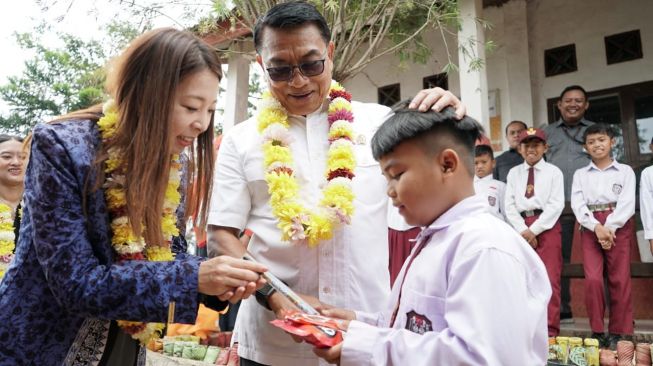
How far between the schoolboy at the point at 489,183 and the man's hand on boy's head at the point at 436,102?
193 inches

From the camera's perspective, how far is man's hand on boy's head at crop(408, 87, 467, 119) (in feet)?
5.43

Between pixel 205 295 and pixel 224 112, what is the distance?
28.4ft

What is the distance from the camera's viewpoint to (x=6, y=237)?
14.7 ft

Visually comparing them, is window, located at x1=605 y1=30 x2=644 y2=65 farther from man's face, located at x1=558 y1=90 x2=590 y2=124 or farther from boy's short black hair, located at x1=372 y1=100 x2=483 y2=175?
boy's short black hair, located at x1=372 y1=100 x2=483 y2=175

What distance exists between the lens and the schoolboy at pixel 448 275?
4.12 ft

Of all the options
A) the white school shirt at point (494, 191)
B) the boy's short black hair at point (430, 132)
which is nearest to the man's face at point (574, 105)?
the white school shirt at point (494, 191)

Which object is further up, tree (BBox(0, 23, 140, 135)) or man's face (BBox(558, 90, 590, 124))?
tree (BBox(0, 23, 140, 135))

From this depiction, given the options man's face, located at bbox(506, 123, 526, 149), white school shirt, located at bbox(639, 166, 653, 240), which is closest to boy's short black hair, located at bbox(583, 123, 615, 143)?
white school shirt, located at bbox(639, 166, 653, 240)

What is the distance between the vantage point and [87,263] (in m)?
1.50

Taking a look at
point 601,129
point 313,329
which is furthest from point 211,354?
point 601,129

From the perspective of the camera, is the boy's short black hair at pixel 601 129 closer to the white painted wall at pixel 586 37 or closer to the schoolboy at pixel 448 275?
the white painted wall at pixel 586 37

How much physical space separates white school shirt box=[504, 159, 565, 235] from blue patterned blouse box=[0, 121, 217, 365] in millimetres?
5061

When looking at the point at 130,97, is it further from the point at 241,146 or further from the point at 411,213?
the point at 411,213

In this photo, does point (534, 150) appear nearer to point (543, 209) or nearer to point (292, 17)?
point (543, 209)
